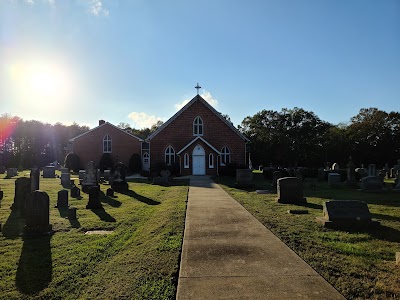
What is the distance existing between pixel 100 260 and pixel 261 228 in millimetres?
4111

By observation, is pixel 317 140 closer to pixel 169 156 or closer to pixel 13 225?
pixel 169 156

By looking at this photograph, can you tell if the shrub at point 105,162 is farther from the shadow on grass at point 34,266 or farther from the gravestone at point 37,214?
the shadow on grass at point 34,266

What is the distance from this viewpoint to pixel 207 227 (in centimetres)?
831

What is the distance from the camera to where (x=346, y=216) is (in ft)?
28.0

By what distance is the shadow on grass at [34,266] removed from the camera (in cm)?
476

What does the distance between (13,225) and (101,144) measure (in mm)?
33785

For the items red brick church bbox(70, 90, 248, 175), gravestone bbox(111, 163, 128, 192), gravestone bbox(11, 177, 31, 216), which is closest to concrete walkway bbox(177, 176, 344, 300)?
gravestone bbox(11, 177, 31, 216)

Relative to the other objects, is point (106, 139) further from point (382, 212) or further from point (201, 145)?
point (382, 212)

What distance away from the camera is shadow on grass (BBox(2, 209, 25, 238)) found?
8258mm

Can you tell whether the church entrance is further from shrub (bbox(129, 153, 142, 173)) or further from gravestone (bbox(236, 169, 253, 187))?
gravestone (bbox(236, 169, 253, 187))

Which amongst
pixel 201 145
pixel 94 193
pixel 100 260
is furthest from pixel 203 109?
pixel 100 260

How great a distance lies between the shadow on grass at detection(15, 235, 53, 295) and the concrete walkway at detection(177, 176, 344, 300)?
2.20 metres

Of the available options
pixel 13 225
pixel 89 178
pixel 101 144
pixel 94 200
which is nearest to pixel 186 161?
pixel 101 144

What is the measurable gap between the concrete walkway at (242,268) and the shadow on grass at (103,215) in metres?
3.11
